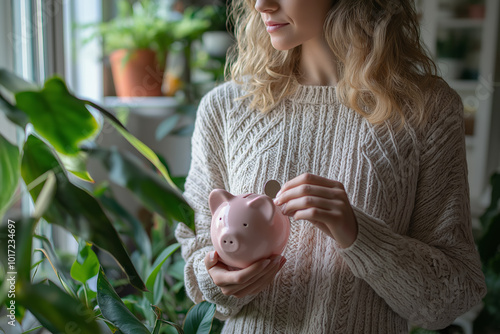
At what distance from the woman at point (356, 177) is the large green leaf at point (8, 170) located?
0.37 metres

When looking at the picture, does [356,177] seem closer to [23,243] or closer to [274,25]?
[274,25]

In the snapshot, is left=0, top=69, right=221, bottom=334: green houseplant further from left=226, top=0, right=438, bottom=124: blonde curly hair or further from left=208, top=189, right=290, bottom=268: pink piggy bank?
left=226, top=0, right=438, bottom=124: blonde curly hair

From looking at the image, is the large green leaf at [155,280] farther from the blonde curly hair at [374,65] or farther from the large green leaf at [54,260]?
the blonde curly hair at [374,65]

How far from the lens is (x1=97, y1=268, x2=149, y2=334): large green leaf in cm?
74

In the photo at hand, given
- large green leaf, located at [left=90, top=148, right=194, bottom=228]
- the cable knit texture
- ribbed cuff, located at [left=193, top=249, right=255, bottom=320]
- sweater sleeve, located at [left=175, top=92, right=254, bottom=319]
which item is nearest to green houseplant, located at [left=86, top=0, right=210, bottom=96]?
sweater sleeve, located at [left=175, top=92, right=254, bottom=319]

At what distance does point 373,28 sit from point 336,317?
58 centimetres

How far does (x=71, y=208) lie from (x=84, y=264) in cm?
46

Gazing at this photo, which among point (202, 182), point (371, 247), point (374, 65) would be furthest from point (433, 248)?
point (202, 182)

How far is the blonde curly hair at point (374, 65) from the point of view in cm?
90

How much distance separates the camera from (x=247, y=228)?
743 mm

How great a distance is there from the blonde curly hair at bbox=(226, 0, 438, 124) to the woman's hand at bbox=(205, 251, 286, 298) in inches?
13.4

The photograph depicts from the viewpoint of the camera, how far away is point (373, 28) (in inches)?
36.7

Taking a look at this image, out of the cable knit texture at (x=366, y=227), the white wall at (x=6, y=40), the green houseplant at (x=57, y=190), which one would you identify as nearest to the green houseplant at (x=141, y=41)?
the white wall at (x=6, y=40)

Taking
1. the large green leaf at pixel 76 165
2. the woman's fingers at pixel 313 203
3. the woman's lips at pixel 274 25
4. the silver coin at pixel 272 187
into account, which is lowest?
the silver coin at pixel 272 187
